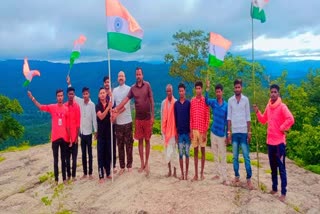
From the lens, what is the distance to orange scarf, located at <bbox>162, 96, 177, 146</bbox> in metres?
9.48

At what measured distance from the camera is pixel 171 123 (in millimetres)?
9477

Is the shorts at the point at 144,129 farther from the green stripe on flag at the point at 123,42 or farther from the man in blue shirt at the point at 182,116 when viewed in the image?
the green stripe on flag at the point at 123,42

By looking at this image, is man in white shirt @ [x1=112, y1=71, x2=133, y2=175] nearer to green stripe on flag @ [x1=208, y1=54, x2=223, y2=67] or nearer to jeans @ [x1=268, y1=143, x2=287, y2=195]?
green stripe on flag @ [x1=208, y1=54, x2=223, y2=67]

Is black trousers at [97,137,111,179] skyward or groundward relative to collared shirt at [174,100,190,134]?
groundward

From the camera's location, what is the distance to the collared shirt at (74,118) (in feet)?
33.3

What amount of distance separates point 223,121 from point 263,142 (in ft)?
50.2

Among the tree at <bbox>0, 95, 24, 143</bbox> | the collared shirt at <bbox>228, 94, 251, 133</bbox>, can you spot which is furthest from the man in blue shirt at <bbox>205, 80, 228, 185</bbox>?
the tree at <bbox>0, 95, 24, 143</bbox>

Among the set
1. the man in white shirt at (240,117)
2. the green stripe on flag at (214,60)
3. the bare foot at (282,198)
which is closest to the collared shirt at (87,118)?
the green stripe on flag at (214,60)

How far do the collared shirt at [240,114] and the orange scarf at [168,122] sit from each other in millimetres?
1436

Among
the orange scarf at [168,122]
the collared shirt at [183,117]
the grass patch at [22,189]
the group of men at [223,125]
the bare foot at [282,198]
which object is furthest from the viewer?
the grass patch at [22,189]

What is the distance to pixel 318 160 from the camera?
17.3 metres

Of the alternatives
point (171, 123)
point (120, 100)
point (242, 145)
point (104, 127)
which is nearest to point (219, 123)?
point (242, 145)

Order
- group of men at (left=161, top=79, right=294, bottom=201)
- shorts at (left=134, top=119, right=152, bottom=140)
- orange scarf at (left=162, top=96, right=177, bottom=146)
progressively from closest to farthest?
1. group of men at (left=161, top=79, right=294, bottom=201)
2. orange scarf at (left=162, top=96, right=177, bottom=146)
3. shorts at (left=134, top=119, right=152, bottom=140)

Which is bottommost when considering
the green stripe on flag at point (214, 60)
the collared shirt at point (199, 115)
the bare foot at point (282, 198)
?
the bare foot at point (282, 198)
